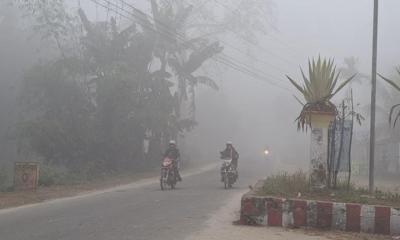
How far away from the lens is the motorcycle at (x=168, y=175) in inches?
819

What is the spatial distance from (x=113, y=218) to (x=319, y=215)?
4150 millimetres

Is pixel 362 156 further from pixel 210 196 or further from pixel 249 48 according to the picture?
pixel 210 196

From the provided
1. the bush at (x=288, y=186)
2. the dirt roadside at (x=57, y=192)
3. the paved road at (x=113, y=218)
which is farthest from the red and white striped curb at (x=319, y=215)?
the dirt roadside at (x=57, y=192)

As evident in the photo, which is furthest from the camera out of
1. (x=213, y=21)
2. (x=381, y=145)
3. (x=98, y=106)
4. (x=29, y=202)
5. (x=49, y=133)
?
(x=213, y=21)

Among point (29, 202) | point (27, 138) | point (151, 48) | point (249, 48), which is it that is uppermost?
point (249, 48)

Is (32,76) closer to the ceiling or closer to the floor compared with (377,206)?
closer to the ceiling

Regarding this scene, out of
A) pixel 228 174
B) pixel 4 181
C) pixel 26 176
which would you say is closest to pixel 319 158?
pixel 228 174

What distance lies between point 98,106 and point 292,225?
20432 millimetres

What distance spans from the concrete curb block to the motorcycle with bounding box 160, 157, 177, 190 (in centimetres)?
992

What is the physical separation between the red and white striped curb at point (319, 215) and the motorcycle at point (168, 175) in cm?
989

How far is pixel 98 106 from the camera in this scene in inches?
1174

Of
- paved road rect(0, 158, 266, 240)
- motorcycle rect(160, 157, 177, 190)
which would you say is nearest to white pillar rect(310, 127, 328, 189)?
paved road rect(0, 158, 266, 240)

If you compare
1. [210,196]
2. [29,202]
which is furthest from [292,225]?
[29,202]

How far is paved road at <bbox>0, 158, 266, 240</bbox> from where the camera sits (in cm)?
996
